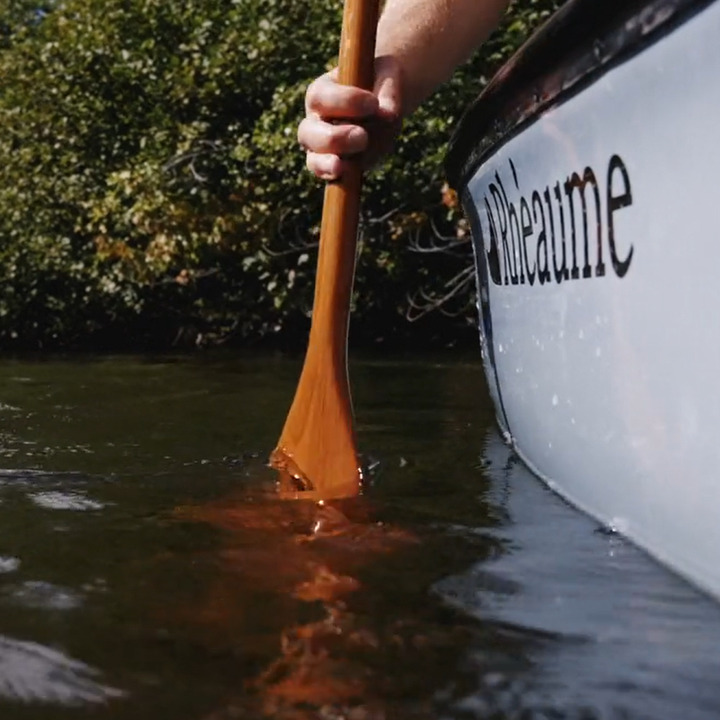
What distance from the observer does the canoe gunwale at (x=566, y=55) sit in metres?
1.30

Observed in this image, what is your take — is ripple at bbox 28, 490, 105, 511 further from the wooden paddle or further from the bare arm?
the bare arm

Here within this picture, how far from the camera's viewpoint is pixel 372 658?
46.5 inches

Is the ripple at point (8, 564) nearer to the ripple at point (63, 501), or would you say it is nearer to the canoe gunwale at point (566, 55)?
the ripple at point (63, 501)

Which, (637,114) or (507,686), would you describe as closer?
(507,686)

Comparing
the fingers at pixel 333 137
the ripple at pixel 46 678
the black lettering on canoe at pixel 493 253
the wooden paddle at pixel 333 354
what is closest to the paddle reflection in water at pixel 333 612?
the ripple at pixel 46 678

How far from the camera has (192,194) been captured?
8.99 m

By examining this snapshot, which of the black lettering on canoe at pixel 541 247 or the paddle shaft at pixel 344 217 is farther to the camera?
the paddle shaft at pixel 344 217

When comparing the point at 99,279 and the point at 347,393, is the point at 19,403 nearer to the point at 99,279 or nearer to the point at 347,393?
the point at 347,393

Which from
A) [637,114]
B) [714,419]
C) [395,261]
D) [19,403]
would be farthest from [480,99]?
[395,261]

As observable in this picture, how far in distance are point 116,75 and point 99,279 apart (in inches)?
66.1

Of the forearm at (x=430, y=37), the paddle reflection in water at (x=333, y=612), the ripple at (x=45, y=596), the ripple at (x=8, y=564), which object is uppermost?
the forearm at (x=430, y=37)

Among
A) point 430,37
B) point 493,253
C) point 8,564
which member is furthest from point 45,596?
point 493,253

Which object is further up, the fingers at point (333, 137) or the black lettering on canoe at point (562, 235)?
the fingers at point (333, 137)

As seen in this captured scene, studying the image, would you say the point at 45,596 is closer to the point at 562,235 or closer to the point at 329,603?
the point at 329,603
